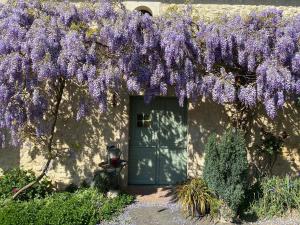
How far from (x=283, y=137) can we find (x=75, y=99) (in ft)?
14.8

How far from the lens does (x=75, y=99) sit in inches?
385

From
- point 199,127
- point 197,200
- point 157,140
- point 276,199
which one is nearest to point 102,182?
point 157,140

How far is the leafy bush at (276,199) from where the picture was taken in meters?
8.45

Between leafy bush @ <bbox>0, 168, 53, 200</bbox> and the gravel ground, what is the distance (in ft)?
6.08

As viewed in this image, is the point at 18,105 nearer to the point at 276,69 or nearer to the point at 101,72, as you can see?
the point at 101,72

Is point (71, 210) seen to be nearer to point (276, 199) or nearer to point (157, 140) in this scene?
point (157, 140)

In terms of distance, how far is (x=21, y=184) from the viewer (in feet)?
30.1

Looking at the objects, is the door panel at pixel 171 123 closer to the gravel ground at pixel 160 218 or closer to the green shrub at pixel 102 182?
the green shrub at pixel 102 182

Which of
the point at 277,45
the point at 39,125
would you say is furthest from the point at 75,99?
the point at 277,45

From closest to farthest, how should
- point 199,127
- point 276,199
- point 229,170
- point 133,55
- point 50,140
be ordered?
point 229,170 → point 133,55 → point 276,199 → point 50,140 → point 199,127

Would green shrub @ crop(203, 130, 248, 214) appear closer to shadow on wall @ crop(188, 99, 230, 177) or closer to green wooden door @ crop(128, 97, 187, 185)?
shadow on wall @ crop(188, 99, 230, 177)

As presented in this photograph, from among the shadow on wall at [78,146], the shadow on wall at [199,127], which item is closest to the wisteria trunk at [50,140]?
the shadow on wall at [78,146]

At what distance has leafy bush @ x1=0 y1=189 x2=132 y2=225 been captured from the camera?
7633 mm

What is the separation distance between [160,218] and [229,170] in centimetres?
151
